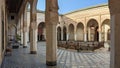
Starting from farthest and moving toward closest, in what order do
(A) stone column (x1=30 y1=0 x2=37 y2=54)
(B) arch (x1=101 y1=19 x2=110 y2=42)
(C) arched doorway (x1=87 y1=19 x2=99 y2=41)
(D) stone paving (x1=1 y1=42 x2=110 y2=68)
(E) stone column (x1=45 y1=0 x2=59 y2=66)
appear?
(C) arched doorway (x1=87 y1=19 x2=99 y2=41) < (B) arch (x1=101 y1=19 x2=110 y2=42) < (A) stone column (x1=30 y1=0 x2=37 y2=54) < (E) stone column (x1=45 y1=0 x2=59 y2=66) < (D) stone paving (x1=1 y1=42 x2=110 y2=68)

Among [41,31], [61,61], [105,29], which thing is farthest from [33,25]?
[41,31]

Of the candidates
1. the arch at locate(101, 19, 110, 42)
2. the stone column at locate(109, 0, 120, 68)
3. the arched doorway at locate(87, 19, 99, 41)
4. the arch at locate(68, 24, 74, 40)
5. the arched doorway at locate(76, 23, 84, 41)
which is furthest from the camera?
the arch at locate(68, 24, 74, 40)

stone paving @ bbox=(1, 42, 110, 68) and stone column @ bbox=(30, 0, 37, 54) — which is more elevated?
stone column @ bbox=(30, 0, 37, 54)

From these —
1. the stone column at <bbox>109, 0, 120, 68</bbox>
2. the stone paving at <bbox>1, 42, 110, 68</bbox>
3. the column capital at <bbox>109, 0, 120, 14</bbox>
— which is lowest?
the stone paving at <bbox>1, 42, 110, 68</bbox>

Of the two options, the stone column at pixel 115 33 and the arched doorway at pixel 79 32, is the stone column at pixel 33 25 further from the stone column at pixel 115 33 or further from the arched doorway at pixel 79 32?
the arched doorway at pixel 79 32

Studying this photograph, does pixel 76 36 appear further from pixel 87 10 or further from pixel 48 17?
pixel 48 17

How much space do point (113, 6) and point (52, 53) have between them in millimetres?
5840

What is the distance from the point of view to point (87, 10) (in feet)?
126

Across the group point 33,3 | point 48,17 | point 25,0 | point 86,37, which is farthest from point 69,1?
point 48,17

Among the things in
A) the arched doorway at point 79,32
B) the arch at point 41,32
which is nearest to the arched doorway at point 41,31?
the arch at point 41,32

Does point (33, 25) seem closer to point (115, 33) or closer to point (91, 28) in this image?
point (115, 33)

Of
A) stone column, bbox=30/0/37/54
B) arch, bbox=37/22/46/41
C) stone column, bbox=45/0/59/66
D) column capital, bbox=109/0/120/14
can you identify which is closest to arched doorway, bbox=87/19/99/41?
arch, bbox=37/22/46/41

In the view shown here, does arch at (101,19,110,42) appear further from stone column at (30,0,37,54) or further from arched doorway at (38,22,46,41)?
stone column at (30,0,37,54)

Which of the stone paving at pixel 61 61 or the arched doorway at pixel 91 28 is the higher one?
the arched doorway at pixel 91 28
